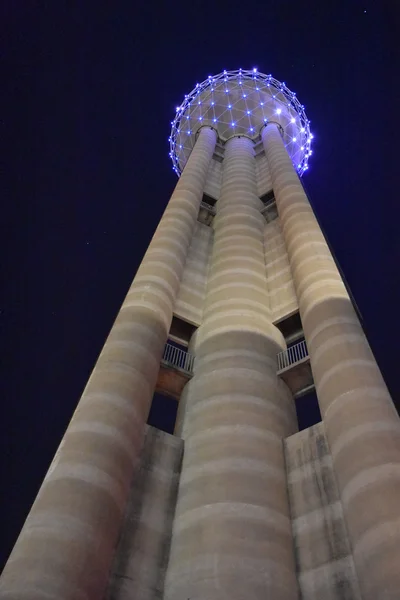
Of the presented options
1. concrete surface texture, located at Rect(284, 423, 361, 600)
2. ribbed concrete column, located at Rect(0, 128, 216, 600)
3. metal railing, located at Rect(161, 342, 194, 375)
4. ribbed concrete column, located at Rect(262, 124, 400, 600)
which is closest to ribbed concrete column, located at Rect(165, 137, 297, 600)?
concrete surface texture, located at Rect(284, 423, 361, 600)

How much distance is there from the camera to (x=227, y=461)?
16.6 m

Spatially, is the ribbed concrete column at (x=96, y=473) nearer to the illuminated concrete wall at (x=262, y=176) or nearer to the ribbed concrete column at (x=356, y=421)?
the ribbed concrete column at (x=356, y=421)

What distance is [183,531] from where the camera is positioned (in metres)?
15.3

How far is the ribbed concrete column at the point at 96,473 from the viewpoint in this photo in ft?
38.7

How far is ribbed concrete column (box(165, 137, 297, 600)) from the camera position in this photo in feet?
44.8

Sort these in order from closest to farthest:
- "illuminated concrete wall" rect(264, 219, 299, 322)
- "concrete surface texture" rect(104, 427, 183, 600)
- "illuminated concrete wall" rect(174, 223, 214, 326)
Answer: "concrete surface texture" rect(104, 427, 183, 600) < "illuminated concrete wall" rect(264, 219, 299, 322) < "illuminated concrete wall" rect(174, 223, 214, 326)

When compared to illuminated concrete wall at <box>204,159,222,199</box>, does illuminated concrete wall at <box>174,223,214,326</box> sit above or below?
below

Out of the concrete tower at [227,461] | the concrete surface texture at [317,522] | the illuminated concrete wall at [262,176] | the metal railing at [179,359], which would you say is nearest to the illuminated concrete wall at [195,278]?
the concrete tower at [227,461]

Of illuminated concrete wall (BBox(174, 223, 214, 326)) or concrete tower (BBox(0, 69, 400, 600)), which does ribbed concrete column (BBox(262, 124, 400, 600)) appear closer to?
concrete tower (BBox(0, 69, 400, 600))

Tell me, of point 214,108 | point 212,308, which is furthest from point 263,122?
point 212,308

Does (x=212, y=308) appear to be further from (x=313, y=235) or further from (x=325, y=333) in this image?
(x=325, y=333)

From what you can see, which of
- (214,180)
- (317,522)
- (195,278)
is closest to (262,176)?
(214,180)

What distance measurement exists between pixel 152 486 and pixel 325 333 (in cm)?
784

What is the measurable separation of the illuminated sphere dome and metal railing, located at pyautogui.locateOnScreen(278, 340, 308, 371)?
1259 inches
